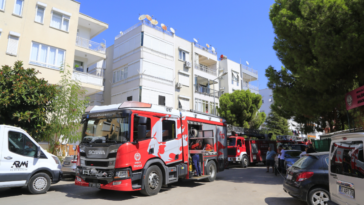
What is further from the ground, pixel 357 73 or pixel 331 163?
pixel 357 73

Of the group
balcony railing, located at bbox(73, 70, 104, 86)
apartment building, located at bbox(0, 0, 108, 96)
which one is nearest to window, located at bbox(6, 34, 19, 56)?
apartment building, located at bbox(0, 0, 108, 96)

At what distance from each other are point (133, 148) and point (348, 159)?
217 inches

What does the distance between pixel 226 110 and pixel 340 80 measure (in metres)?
17.8

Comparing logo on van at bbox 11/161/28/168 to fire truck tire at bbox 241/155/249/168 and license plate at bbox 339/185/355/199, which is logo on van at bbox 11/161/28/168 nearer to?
license plate at bbox 339/185/355/199

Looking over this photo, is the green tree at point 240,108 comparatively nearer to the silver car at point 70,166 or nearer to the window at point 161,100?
the window at point 161,100

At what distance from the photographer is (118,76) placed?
2678 centimetres

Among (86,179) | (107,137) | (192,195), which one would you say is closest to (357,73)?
(192,195)

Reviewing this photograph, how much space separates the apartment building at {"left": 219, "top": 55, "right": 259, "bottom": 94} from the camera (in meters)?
36.5

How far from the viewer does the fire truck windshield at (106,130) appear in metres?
7.58

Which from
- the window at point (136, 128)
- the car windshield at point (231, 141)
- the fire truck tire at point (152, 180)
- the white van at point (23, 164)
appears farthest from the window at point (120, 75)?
the fire truck tire at point (152, 180)

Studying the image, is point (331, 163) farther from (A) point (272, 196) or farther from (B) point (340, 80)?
(B) point (340, 80)

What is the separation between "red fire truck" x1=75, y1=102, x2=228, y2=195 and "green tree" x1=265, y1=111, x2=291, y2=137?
36380 millimetres

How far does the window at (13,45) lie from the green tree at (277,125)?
3777cm

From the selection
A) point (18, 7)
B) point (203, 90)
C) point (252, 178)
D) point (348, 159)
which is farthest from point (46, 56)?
point (203, 90)
